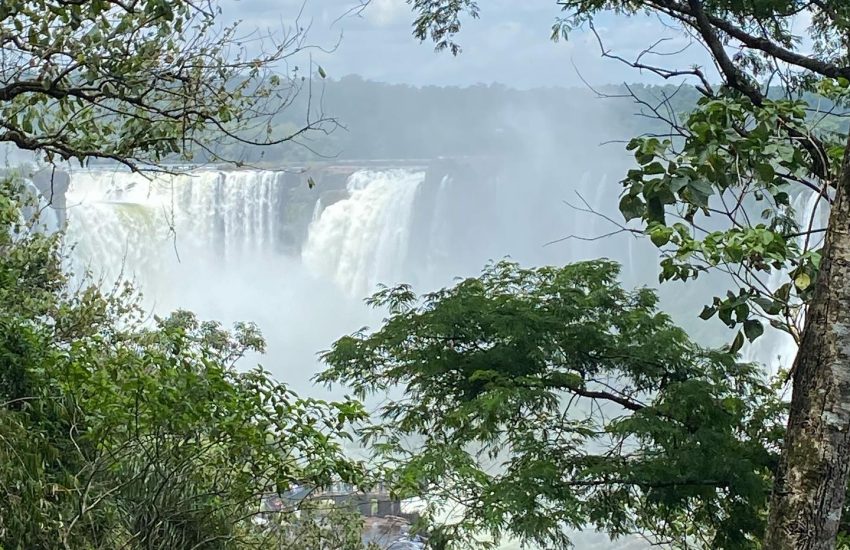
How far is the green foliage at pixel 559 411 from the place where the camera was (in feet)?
9.18

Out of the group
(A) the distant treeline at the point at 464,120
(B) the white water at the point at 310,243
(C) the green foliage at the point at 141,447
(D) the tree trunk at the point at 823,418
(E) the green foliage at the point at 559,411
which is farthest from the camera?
(A) the distant treeline at the point at 464,120

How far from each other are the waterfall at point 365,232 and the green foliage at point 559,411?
14.9 metres

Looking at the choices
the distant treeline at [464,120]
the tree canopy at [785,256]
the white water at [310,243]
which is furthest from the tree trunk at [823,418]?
the distant treeline at [464,120]

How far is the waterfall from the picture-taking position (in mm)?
18891

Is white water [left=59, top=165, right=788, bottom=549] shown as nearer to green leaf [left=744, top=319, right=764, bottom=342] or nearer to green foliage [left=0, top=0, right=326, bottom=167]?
green foliage [left=0, top=0, right=326, bottom=167]

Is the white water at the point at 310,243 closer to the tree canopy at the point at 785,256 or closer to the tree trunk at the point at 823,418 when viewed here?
the tree canopy at the point at 785,256

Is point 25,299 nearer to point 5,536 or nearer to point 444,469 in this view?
point 444,469

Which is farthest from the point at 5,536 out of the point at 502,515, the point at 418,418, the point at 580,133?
the point at 580,133

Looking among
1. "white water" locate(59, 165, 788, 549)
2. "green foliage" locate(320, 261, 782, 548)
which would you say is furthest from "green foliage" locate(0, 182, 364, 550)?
"white water" locate(59, 165, 788, 549)

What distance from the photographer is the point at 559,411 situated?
3.45 metres

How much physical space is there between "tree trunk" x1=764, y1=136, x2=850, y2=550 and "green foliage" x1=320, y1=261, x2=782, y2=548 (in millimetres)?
1180

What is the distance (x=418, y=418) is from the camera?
354 cm

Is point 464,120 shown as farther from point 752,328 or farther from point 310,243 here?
point 752,328

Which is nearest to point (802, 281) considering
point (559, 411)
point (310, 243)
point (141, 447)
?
point (141, 447)
